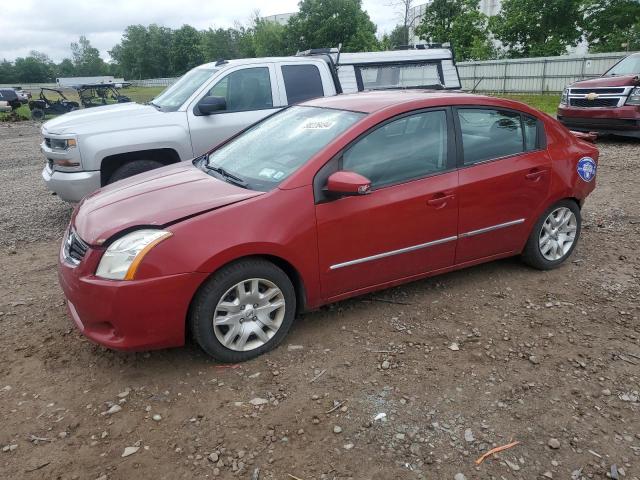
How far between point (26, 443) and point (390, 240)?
243cm

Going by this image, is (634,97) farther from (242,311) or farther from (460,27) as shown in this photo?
(460,27)

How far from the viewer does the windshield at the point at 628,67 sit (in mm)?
11078

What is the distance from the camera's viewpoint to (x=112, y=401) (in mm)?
2943

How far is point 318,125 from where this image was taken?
3824 mm

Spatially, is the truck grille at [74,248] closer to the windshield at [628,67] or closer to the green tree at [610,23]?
the windshield at [628,67]

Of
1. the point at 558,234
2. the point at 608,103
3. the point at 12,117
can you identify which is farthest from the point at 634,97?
the point at 12,117

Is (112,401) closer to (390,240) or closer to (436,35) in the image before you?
(390,240)

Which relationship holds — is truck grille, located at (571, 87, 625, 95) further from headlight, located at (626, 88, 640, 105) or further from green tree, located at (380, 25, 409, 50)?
green tree, located at (380, 25, 409, 50)

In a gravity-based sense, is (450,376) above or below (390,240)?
below

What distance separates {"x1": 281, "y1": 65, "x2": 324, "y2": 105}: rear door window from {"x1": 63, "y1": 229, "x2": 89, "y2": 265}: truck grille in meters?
4.10

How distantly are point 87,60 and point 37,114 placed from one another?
128154mm

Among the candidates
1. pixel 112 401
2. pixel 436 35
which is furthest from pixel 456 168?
pixel 436 35

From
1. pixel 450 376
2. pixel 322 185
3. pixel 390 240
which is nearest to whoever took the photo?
pixel 450 376

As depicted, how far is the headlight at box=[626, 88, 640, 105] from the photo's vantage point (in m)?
9.90
